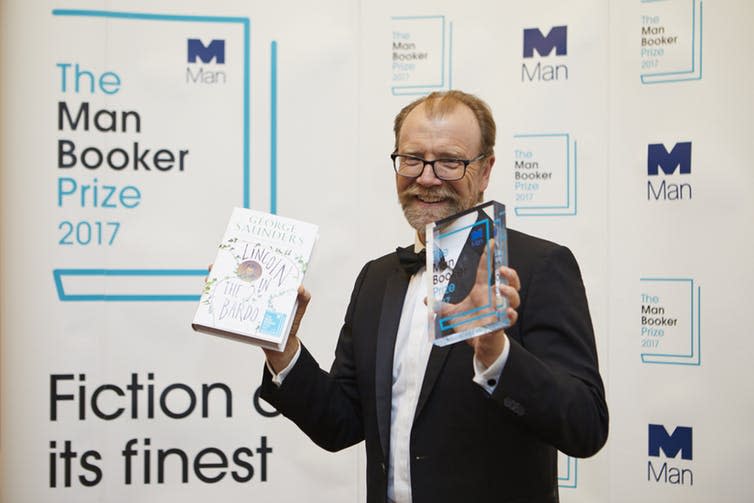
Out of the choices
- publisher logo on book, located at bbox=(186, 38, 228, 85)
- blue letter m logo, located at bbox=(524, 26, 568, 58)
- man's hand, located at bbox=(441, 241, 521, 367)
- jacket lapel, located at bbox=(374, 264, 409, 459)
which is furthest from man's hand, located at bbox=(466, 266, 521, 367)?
A: publisher logo on book, located at bbox=(186, 38, 228, 85)

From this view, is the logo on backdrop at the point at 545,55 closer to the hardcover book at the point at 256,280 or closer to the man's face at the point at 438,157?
the man's face at the point at 438,157

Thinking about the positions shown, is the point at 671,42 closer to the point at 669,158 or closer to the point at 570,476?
the point at 669,158

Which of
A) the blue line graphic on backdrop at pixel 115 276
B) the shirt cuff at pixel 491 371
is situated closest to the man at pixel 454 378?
the shirt cuff at pixel 491 371

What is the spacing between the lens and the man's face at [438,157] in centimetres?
170

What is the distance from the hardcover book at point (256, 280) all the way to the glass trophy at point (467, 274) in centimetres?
37

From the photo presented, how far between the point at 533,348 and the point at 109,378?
1948mm

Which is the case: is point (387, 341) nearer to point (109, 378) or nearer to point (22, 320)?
point (109, 378)

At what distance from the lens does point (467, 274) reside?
1336 mm

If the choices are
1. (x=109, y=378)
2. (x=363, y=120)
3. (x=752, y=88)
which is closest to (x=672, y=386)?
(x=752, y=88)

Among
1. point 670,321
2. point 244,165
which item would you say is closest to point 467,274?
point 670,321

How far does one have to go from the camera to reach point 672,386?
2633mm

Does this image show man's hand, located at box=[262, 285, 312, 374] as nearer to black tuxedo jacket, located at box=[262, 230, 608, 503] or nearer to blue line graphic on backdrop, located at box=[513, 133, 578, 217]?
black tuxedo jacket, located at box=[262, 230, 608, 503]

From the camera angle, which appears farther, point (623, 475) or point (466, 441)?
point (623, 475)

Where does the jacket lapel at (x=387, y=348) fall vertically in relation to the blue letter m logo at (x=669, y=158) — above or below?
below
